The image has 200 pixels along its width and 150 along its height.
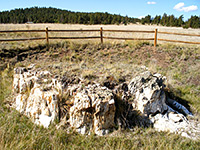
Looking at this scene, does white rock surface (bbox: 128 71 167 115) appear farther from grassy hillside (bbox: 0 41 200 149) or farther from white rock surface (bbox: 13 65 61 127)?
white rock surface (bbox: 13 65 61 127)

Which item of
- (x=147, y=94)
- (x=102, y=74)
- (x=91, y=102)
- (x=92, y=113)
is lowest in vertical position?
(x=92, y=113)

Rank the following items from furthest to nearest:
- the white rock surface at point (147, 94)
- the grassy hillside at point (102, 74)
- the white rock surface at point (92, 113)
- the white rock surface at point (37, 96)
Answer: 1. the white rock surface at point (147, 94)
2. the white rock surface at point (37, 96)
3. the white rock surface at point (92, 113)
4. the grassy hillside at point (102, 74)

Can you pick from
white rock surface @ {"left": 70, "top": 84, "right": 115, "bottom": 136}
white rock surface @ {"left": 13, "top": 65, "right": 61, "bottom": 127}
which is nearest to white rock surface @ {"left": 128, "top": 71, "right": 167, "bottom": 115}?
white rock surface @ {"left": 70, "top": 84, "right": 115, "bottom": 136}

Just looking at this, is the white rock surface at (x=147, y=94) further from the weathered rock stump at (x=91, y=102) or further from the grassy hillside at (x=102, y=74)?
the grassy hillside at (x=102, y=74)

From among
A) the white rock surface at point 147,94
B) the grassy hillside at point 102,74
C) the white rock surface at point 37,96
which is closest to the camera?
the grassy hillside at point 102,74

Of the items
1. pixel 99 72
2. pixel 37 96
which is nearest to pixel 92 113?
pixel 37 96

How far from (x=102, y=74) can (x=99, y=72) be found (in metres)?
0.25

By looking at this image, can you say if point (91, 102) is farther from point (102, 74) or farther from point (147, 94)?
point (147, 94)

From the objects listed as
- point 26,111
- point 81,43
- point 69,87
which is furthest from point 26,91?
point 81,43

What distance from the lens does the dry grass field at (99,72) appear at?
4027mm

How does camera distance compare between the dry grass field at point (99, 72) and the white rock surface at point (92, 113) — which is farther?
the white rock surface at point (92, 113)

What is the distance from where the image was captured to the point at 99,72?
21.5ft

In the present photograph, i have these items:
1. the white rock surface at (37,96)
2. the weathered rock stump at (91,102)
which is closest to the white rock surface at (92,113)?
the weathered rock stump at (91,102)

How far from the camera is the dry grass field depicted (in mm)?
4027
